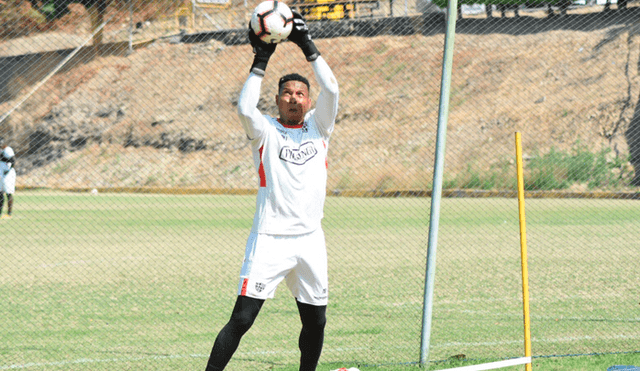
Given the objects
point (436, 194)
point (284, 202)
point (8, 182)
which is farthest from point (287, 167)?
point (8, 182)

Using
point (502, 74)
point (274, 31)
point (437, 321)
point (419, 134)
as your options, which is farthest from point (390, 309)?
point (502, 74)

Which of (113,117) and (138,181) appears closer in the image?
(138,181)

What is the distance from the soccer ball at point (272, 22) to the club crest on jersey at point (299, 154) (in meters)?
0.67

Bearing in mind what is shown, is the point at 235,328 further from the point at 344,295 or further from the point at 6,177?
the point at 6,177

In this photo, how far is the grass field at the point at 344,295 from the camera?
6.33 meters

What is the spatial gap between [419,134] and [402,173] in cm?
653

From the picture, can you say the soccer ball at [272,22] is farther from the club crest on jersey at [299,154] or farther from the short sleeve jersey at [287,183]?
the club crest on jersey at [299,154]

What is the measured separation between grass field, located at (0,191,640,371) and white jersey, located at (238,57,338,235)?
1.73 m

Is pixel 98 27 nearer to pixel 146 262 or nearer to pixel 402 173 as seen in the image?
pixel 146 262

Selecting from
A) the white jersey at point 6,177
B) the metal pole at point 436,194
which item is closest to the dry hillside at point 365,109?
the white jersey at point 6,177

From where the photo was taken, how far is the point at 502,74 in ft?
106

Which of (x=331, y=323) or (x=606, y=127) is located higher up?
(x=606, y=127)

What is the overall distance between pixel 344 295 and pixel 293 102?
464 centimetres

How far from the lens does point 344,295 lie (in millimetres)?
9016
